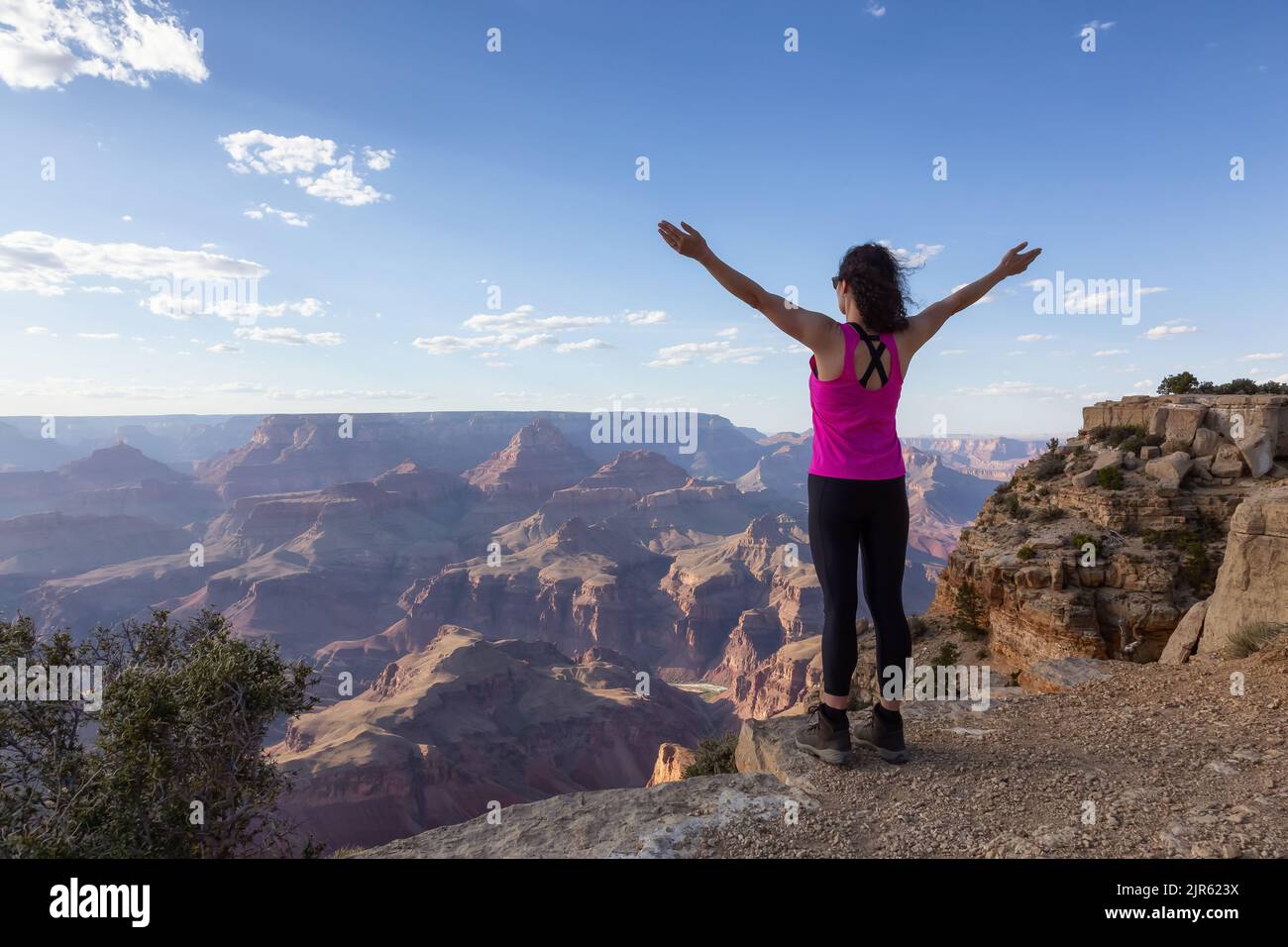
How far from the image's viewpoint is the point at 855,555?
3393mm

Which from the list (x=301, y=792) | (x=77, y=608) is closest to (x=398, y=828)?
(x=301, y=792)

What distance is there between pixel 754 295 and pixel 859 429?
96 cm

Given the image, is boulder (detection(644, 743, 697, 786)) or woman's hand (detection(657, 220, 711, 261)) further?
boulder (detection(644, 743, 697, 786))

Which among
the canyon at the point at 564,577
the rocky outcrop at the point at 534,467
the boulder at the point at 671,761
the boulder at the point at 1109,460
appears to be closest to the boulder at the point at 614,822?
the canyon at the point at 564,577

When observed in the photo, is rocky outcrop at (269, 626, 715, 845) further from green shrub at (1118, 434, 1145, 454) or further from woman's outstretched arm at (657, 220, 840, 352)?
woman's outstretched arm at (657, 220, 840, 352)

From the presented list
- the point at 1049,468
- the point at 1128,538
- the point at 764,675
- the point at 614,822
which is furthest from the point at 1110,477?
the point at 764,675

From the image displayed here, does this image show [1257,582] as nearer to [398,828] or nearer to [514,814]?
[514,814]

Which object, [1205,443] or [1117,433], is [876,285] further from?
[1117,433]

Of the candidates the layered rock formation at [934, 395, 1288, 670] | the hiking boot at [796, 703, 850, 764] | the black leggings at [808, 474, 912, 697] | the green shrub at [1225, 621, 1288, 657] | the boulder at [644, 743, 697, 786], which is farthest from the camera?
the boulder at [644, 743, 697, 786]

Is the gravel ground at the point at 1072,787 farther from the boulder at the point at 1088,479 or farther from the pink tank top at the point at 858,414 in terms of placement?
the boulder at the point at 1088,479

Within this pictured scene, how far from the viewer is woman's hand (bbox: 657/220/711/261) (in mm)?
2846

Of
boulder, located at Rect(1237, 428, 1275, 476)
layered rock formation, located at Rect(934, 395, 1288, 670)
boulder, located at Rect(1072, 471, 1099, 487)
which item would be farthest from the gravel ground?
boulder, located at Rect(1237, 428, 1275, 476)

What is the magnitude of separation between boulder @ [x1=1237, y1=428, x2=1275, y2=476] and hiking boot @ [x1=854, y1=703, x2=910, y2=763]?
16.4 metres

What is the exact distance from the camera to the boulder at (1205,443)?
48.8ft
